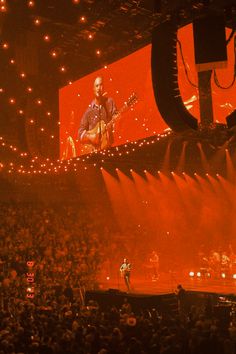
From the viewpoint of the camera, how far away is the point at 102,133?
1719 centimetres

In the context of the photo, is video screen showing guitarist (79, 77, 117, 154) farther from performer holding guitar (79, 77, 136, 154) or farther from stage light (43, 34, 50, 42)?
stage light (43, 34, 50, 42)

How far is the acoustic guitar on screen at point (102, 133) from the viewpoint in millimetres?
16203

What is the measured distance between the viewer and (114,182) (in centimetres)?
2406

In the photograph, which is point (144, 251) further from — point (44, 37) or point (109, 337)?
point (109, 337)

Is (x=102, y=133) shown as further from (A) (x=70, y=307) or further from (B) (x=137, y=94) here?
(A) (x=70, y=307)

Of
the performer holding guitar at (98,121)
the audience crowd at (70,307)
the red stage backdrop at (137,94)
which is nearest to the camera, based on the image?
the audience crowd at (70,307)

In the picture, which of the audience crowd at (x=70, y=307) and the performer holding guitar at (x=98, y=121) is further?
the performer holding guitar at (x=98, y=121)

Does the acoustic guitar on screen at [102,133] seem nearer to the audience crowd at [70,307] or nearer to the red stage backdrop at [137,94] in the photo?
the red stage backdrop at [137,94]

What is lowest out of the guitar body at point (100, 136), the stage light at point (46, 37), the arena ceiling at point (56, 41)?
the guitar body at point (100, 136)

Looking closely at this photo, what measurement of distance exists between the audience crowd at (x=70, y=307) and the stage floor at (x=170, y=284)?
982 millimetres

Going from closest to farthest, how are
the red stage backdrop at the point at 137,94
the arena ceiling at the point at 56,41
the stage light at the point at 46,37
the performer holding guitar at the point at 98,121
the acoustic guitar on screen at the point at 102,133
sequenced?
the red stage backdrop at the point at 137,94 → the acoustic guitar on screen at the point at 102,133 → the arena ceiling at the point at 56,41 → the performer holding guitar at the point at 98,121 → the stage light at the point at 46,37

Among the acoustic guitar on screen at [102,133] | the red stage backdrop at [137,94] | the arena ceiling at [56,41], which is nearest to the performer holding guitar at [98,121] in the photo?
the acoustic guitar on screen at [102,133]

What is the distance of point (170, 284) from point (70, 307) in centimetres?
754

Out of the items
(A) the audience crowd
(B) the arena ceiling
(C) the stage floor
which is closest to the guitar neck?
(B) the arena ceiling
